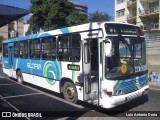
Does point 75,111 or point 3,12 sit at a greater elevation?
point 3,12

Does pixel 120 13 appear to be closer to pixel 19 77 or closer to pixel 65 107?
pixel 19 77

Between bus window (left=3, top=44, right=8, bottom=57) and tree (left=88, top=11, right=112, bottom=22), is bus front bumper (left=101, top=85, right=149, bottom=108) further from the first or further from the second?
tree (left=88, top=11, right=112, bottom=22)

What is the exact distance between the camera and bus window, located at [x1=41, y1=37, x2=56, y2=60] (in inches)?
444

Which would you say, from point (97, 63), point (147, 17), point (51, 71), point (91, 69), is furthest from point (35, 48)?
point (147, 17)

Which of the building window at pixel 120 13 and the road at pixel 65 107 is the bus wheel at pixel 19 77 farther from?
the building window at pixel 120 13

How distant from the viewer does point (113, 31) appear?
28.3 ft

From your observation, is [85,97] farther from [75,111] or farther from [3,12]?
[3,12]

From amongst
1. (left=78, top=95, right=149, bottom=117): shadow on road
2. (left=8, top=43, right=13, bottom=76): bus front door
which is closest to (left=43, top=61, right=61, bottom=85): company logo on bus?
(left=78, top=95, right=149, bottom=117): shadow on road

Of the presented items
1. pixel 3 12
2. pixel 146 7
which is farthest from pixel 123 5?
pixel 3 12

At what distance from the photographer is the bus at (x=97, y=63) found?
8.31 meters

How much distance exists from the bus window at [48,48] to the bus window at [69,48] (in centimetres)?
50

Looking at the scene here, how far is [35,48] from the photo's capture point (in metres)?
13.1

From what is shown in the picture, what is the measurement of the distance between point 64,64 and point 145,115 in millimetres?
3868

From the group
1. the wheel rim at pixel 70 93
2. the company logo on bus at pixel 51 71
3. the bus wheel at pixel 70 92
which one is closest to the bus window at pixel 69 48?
the company logo on bus at pixel 51 71
